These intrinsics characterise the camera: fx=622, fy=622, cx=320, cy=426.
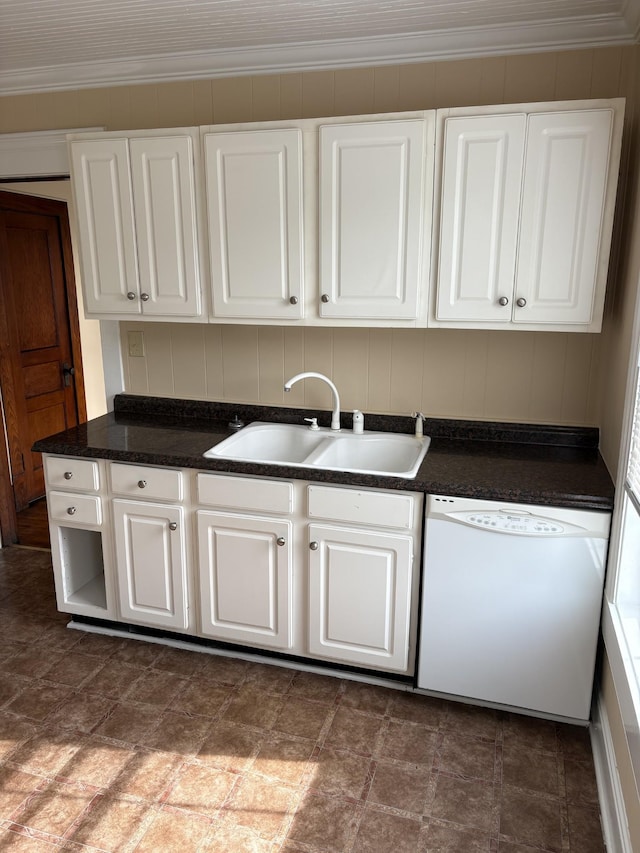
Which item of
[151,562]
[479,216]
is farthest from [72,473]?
[479,216]

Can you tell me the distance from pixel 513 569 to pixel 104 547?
5.35 ft

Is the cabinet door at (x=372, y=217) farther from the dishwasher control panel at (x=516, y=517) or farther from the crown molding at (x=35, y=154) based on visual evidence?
the crown molding at (x=35, y=154)

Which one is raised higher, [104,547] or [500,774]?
[104,547]

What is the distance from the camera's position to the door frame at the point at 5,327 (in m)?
3.54

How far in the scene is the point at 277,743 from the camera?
211cm

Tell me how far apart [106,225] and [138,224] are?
15 centimetres

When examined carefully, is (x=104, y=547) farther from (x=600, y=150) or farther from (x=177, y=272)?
(x=600, y=150)

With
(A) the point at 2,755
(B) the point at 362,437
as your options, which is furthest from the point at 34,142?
(A) the point at 2,755

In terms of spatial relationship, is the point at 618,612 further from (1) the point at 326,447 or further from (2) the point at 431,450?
(1) the point at 326,447

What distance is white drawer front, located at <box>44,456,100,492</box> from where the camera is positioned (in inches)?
98.8

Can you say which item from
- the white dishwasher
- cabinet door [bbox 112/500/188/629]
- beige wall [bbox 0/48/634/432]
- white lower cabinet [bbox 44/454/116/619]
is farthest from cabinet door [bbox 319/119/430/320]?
white lower cabinet [bbox 44/454/116/619]

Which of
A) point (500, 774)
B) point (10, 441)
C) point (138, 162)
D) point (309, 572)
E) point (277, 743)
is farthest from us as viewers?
point (10, 441)

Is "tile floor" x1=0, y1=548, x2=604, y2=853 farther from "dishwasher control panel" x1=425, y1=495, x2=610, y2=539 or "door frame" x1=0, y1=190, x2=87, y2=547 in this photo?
"door frame" x1=0, y1=190, x2=87, y2=547

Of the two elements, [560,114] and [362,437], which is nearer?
[560,114]
